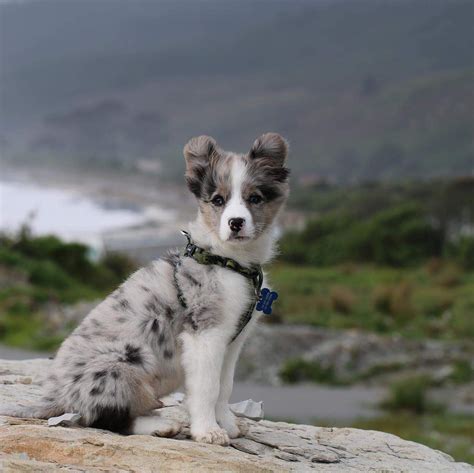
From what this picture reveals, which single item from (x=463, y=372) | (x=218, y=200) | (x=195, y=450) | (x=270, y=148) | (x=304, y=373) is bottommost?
(x=195, y=450)

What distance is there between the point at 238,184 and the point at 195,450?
174cm

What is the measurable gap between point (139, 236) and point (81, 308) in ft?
95.8

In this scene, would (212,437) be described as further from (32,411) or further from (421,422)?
(421,422)

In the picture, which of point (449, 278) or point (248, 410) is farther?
point (449, 278)

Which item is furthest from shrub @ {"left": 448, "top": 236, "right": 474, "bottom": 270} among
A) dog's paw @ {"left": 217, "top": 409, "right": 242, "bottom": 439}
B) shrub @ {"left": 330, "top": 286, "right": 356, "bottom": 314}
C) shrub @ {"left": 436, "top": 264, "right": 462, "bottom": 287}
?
dog's paw @ {"left": 217, "top": 409, "right": 242, "bottom": 439}

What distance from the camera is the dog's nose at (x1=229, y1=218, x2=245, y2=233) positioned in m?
5.38

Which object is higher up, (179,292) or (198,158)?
(198,158)

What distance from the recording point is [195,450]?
535 cm

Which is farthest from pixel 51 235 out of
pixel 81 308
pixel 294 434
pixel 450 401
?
pixel 294 434

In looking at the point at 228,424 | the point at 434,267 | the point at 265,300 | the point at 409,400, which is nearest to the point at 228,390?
the point at 228,424

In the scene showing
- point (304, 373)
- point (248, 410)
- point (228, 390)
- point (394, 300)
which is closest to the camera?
point (228, 390)

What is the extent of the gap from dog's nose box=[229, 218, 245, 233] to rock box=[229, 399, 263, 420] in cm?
189

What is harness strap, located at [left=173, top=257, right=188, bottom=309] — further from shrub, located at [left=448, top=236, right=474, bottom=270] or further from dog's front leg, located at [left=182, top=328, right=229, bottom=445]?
shrub, located at [left=448, top=236, right=474, bottom=270]

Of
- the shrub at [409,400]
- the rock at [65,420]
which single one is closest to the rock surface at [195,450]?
the rock at [65,420]
